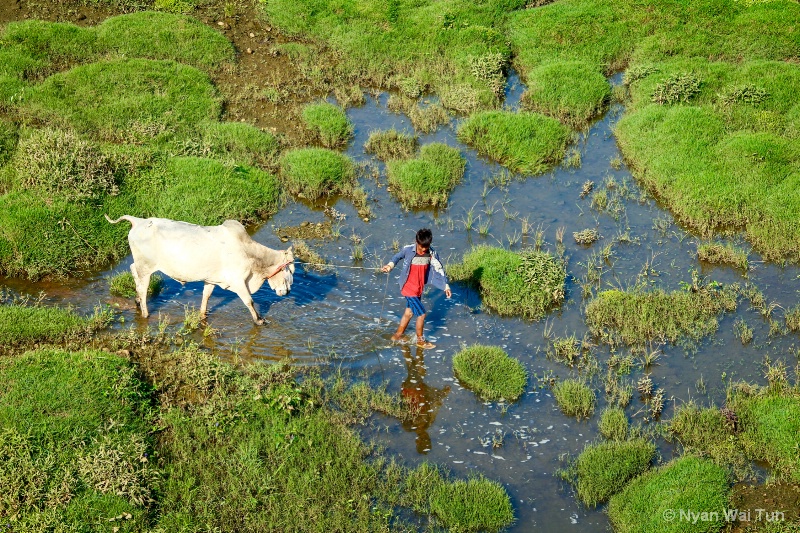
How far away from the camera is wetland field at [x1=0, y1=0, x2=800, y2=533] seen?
8742 millimetres

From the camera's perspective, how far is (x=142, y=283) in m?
11.4

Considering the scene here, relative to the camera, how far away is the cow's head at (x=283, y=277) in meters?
11.6

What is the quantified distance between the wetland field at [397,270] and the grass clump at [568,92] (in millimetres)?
68

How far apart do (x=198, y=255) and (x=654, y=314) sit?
6653 millimetres

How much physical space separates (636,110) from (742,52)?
394 centimetres

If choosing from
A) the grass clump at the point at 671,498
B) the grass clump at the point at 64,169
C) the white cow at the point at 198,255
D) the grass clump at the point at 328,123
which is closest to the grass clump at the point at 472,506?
the grass clump at the point at 671,498

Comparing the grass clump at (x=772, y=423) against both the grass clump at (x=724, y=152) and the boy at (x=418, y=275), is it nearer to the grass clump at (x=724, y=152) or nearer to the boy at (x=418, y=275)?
the grass clump at (x=724, y=152)

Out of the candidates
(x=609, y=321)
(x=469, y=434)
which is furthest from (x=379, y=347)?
(x=609, y=321)

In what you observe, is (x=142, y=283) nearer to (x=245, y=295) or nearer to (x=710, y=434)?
(x=245, y=295)

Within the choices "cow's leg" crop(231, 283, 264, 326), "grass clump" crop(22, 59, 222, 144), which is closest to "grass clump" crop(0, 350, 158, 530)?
"cow's leg" crop(231, 283, 264, 326)

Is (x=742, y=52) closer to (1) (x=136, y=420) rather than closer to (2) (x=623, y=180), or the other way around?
(2) (x=623, y=180)

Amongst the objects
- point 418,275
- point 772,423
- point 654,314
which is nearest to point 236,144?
point 418,275

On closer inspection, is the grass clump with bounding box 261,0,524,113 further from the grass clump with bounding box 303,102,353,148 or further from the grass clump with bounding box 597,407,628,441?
the grass clump with bounding box 597,407,628,441

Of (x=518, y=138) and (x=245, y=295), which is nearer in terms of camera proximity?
(x=245, y=295)
